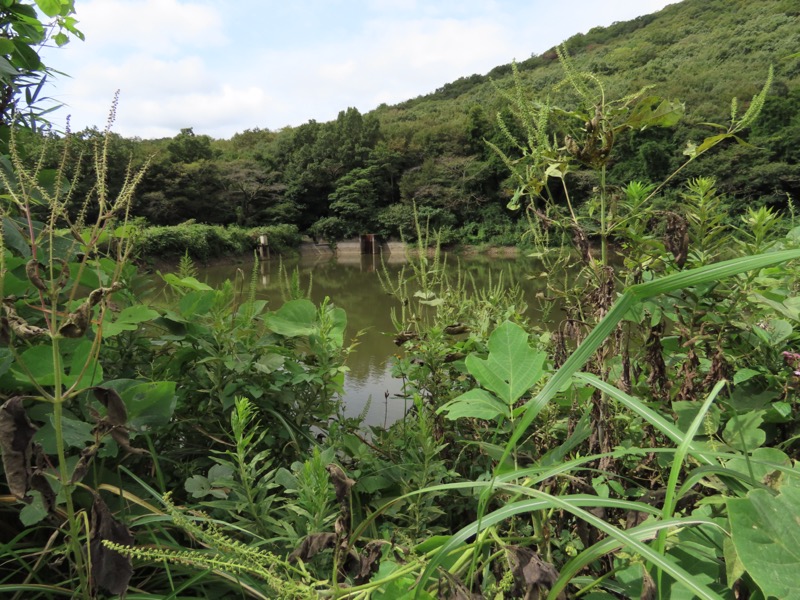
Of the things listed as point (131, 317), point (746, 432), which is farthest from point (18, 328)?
point (746, 432)

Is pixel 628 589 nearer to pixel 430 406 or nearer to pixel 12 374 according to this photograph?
pixel 430 406

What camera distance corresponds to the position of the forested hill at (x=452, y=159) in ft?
47.9

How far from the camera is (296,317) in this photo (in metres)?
0.90

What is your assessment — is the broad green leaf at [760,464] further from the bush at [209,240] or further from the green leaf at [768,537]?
the bush at [209,240]

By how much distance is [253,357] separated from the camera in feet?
2.76

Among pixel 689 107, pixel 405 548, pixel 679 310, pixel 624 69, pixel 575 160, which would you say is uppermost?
pixel 624 69

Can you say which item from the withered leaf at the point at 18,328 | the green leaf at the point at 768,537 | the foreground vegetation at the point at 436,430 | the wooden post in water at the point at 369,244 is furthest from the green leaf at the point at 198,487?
the wooden post in water at the point at 369,244

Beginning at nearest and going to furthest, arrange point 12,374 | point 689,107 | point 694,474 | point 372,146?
point 694,474 < point 12,374 < point 689,107 < point 372,146

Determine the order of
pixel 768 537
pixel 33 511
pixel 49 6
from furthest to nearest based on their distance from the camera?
pixel 49 6
pixel 33 511
pixel 768 537

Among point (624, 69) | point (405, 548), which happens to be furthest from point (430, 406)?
point (624, 69)

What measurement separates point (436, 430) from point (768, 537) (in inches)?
23.4

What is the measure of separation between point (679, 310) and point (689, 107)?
21.9 meters

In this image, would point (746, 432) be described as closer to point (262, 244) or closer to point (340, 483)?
point (340, 483)

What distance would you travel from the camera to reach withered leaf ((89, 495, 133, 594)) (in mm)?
435
